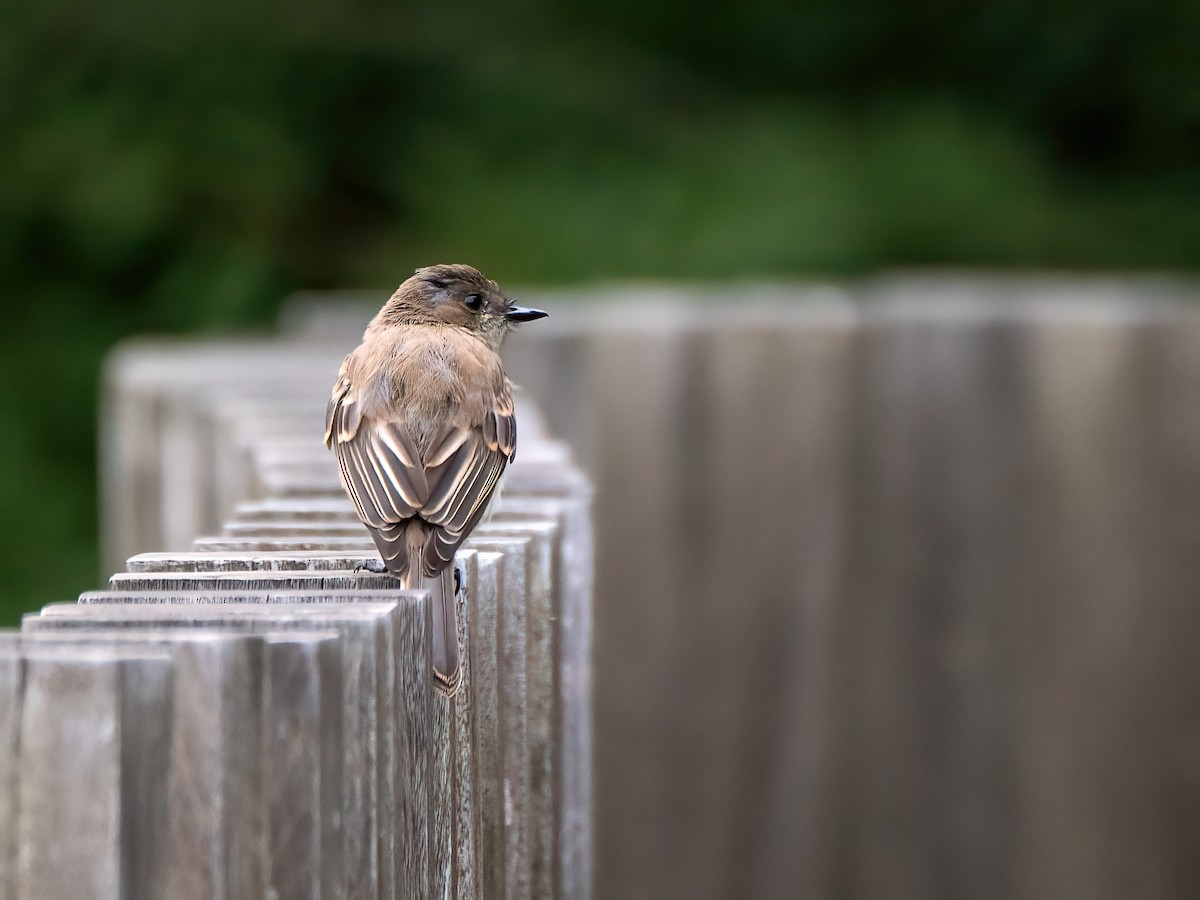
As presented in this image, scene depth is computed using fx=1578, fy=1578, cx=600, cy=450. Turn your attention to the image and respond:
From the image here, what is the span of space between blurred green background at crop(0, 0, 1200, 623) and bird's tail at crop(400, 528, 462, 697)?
5120mm

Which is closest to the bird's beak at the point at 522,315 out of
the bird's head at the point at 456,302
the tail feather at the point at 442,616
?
the bird's head at the point at 456,302

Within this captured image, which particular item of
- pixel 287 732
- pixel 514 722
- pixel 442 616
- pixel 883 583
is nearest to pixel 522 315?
pixel 883 583

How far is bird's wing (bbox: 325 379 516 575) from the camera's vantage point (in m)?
2.55

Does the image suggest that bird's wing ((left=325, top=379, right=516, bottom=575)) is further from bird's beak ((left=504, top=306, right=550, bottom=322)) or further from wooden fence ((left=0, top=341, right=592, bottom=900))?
bird's beak ((left=504, top=306, right=550, bottom=322))

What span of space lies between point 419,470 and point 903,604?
73.7 inches

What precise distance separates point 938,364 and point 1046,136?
13.0 ft

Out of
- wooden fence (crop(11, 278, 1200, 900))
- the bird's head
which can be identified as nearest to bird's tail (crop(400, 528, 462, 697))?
wooden fence (crop(11, 278, 1200, 900))

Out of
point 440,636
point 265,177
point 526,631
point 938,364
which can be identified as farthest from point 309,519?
point 265,177

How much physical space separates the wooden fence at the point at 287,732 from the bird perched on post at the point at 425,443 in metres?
0.06

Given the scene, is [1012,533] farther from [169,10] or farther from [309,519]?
[169,10]

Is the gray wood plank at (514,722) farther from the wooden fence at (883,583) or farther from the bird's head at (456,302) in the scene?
the bird's head at (456,302)

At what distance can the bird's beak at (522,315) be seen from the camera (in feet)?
13.9

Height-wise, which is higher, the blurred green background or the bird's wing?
the blurred green background

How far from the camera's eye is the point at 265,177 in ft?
25.7
